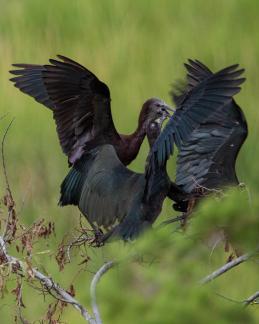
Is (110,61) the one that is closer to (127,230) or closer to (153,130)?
(153,130)

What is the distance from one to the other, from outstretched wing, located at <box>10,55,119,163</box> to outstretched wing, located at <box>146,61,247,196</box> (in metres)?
0.36

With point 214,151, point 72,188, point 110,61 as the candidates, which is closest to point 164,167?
point 72,188

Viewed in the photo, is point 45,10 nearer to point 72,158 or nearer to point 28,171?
point 28,171

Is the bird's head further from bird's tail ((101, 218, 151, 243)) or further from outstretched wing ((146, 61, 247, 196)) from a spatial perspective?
bird's tail ((101, 218, 151, 243))

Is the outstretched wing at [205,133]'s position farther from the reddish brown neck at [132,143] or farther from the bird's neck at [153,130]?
the reddish brown neck at [132,143]

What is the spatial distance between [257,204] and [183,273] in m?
0.21

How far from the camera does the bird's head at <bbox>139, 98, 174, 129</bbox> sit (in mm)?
5422

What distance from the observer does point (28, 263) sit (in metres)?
3.31

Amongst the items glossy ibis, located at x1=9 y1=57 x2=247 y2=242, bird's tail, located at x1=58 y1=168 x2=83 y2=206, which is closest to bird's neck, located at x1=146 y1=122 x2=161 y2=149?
glossy ibis, located at x1=9 y1=57 x2=247 y2=242

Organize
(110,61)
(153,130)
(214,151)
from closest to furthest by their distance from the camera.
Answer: (214,151) < (153,130) < (110,61)

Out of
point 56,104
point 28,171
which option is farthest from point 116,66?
point 56,104

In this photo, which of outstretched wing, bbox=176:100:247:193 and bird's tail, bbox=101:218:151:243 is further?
outstretched wing, bbox=176:100:247:193

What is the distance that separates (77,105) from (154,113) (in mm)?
451

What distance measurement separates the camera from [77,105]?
5.14 metres
